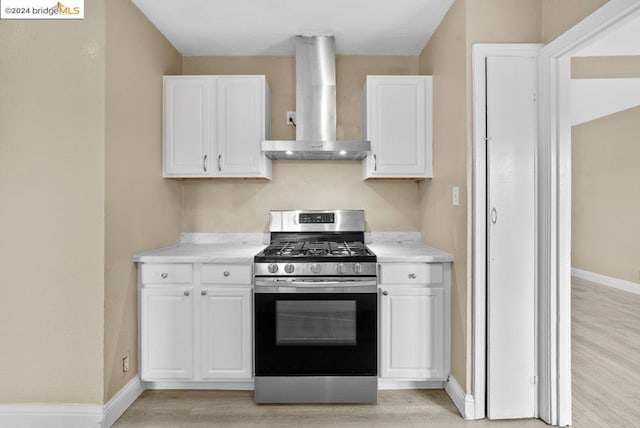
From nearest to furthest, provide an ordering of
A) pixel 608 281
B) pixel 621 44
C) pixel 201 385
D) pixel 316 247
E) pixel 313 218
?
pixel 201 385 < pixel 316 247 < pixel 621 44 < pixel 313 218 < pixel 608 281

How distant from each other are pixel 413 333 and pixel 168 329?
5.36 feet

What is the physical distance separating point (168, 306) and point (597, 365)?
3198mm

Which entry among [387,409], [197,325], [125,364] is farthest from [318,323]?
[125,364]

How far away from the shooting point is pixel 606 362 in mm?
2891

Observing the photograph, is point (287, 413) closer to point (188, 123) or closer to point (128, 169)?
point (128, 169)

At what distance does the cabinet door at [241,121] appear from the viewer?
2834 mm

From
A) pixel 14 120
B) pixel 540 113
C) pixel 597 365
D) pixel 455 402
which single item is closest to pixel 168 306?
pixel 14 120

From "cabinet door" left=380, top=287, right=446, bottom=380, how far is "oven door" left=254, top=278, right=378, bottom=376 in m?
0.16

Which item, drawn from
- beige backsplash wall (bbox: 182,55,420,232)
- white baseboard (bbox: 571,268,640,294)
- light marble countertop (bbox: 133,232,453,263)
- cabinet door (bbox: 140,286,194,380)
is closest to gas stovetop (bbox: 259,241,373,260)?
light marble countertop (bbox: 133,232,453,263)

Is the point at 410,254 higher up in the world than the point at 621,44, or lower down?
lower down

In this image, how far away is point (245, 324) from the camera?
247 centimetres

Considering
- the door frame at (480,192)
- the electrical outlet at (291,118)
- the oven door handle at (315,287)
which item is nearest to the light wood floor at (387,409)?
the door frame at (480,192)

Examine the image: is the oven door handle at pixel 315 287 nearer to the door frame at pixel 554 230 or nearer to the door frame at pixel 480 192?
the door frame at pixel 480 192

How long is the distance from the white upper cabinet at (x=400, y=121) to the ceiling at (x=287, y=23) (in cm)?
36
